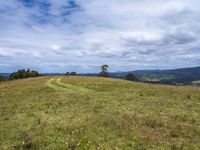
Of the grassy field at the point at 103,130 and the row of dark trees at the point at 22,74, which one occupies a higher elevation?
the row of dark trees at the point at 22,74

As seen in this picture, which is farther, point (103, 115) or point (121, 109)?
point (121, 109)

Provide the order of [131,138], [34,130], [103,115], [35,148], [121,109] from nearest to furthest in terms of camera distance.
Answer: [35,148]
[131,138]
[34,130]
[103,115]
[121,109]

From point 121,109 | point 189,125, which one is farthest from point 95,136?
point 121,109

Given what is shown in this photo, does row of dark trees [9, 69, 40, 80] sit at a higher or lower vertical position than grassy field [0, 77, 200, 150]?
higher

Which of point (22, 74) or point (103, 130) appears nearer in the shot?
point (103, 130)

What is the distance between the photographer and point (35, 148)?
38.7 feet

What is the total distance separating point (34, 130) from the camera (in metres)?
14.7

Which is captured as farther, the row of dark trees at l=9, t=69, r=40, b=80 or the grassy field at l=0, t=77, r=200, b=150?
the row of dark trees at l=9, t=69, r=40, b=80

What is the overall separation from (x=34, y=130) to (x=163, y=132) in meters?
7.15

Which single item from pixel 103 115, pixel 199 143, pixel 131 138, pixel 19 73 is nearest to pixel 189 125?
pixel 199 143

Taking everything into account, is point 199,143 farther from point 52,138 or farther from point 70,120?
point 70,120

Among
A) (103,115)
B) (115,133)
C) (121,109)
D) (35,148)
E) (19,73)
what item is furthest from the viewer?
(19,73)

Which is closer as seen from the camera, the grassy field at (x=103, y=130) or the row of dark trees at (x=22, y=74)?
the grassy field at (x=103, y=130)

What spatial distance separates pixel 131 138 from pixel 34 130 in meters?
5.62
